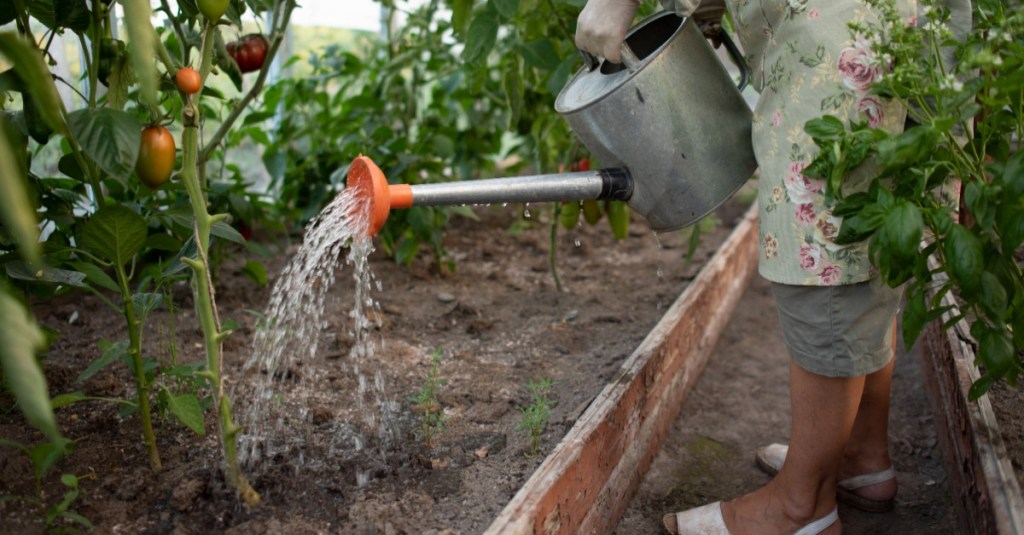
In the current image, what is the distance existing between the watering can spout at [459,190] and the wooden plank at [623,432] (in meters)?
0.41

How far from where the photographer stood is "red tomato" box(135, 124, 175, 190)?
3.91ft

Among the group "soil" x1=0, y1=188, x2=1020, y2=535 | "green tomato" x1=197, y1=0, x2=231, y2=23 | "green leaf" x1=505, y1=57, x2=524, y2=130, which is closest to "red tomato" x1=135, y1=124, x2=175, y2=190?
"green tomato" x1=197, y1=0, x2=231, y2=23

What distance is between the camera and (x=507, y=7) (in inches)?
73.4

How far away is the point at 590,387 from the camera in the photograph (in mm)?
1886

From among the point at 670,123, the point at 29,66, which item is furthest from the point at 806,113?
the point at 29,66

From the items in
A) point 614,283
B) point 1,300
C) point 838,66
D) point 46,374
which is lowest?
point 614,283

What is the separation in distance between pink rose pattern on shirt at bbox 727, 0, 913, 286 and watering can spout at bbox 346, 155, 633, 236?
0.88ft

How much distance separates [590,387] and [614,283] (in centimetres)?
93

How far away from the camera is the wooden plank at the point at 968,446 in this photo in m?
1.35

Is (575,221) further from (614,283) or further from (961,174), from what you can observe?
(961,174)

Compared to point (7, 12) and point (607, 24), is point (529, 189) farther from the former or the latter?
point (7, 12)

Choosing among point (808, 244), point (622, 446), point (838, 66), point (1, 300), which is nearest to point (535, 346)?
point (622, 446)

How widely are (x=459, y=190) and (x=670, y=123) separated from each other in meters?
0.38

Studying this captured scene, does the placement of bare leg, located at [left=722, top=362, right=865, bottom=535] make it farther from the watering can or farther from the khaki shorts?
the watering can
